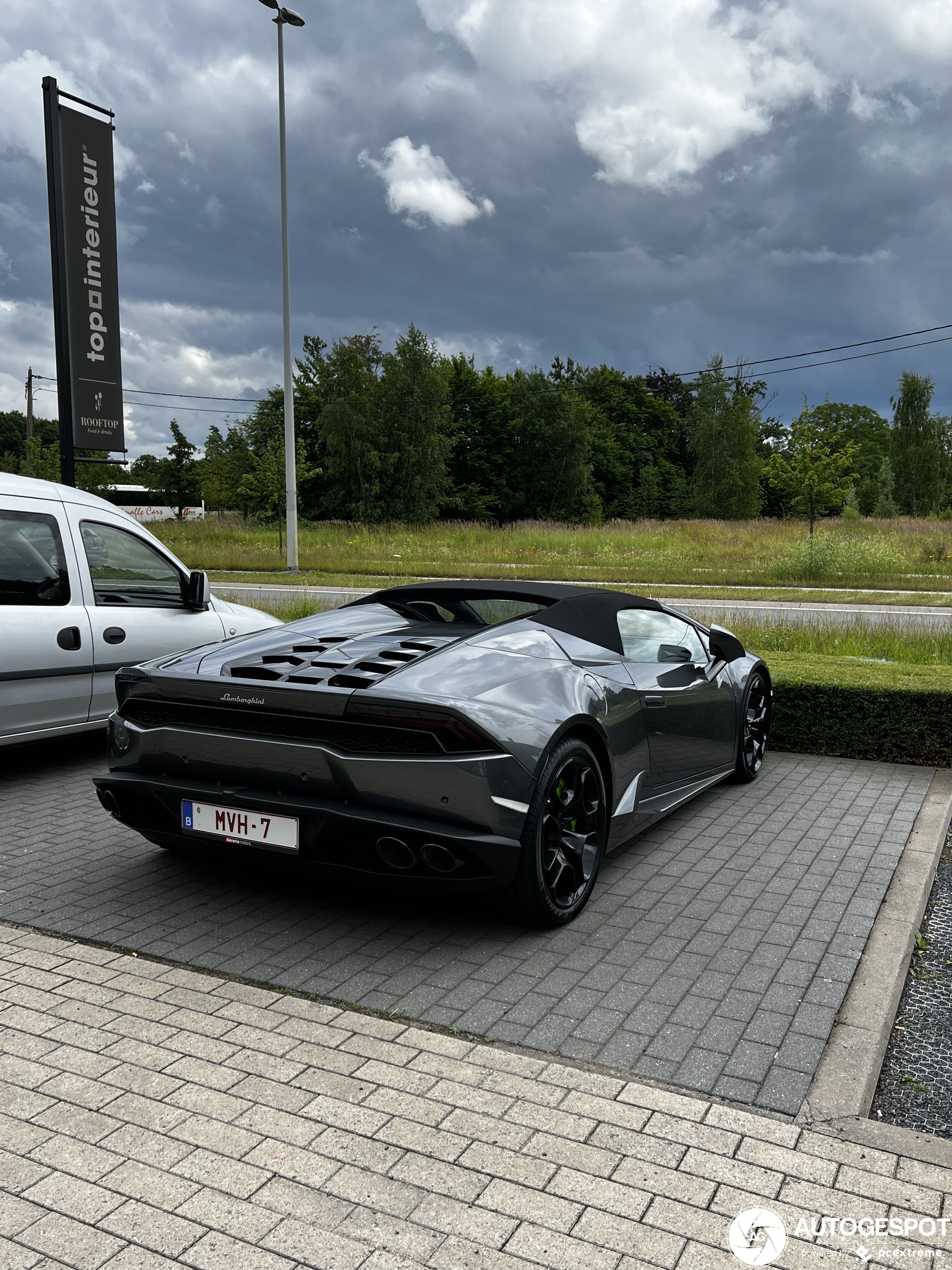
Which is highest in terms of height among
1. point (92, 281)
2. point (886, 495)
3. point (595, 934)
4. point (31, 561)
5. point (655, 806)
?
point (92, 281)

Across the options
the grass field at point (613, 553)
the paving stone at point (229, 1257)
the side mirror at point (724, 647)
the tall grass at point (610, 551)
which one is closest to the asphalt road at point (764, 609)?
the grass field at point (613, 553)

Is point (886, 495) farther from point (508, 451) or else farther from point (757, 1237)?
point (757, 1237)

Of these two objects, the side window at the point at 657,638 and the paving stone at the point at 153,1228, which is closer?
the paving stone at the point at 153,1228

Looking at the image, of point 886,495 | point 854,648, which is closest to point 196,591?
point 854,648

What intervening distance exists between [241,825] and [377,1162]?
5.16ft

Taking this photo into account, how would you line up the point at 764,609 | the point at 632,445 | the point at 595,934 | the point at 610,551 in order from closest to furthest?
the point at 595,934 < the point at 764,609 < the point at 610,551 < the point at 632,445

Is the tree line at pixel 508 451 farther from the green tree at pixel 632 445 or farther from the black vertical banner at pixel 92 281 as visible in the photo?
the black vertical banner at pixel 92 281

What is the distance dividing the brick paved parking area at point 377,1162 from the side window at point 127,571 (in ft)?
11.9

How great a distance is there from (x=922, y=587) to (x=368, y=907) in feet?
65.7

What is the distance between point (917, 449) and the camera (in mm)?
73375

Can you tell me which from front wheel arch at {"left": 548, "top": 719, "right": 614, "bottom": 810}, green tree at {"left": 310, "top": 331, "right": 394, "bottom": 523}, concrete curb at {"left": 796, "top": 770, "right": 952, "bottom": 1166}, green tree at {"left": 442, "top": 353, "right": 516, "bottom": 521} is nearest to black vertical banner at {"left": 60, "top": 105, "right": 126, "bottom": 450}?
front wheel arch at {"left": 548, "top": 719, "right": 614, "bottom": 810}

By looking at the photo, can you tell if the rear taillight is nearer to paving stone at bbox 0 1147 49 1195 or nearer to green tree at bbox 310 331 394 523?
paving stone at bbox 0 1147 49 1195

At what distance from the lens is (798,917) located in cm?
407

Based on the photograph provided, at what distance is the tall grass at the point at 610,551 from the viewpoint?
23.9 m
